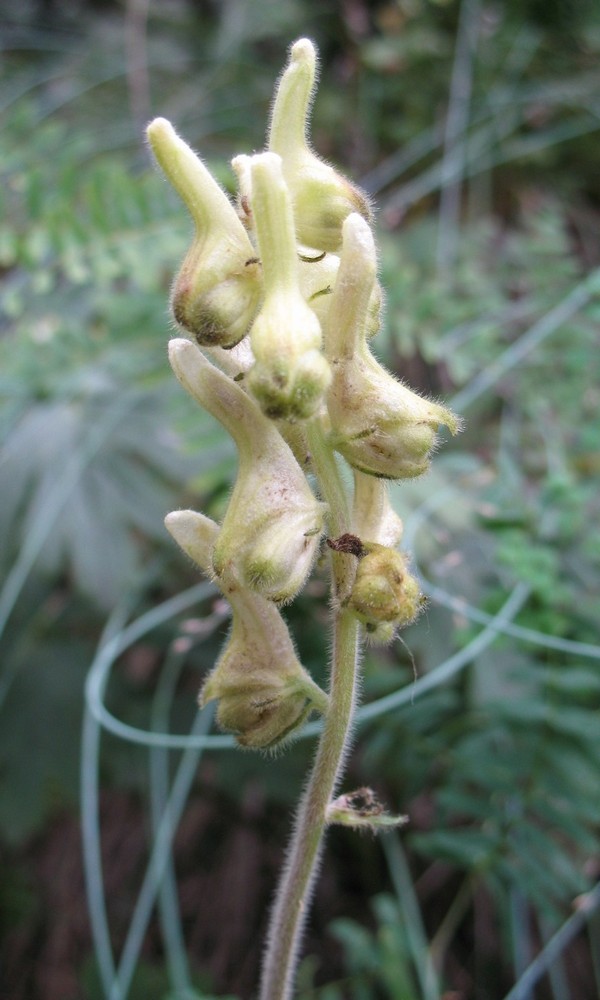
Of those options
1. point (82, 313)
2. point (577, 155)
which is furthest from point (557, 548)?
point (577, 155)

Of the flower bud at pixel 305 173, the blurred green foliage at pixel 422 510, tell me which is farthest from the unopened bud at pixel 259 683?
the blurred green foliage at pixel 422 510

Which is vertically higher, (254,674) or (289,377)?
(289,377)

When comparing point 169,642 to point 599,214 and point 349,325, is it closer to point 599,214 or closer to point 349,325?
point 349,325

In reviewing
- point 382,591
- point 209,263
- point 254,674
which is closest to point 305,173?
point 209,263

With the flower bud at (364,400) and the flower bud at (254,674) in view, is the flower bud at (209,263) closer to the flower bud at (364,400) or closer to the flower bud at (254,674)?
the flower bud at (364,400)

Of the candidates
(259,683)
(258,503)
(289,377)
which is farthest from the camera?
(259,683)

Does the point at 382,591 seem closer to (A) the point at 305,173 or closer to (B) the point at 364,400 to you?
(B) the point at 364,400

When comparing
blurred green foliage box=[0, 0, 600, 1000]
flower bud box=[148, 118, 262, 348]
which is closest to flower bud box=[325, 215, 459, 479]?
flower bud box=[148, 118, 262, 348]
